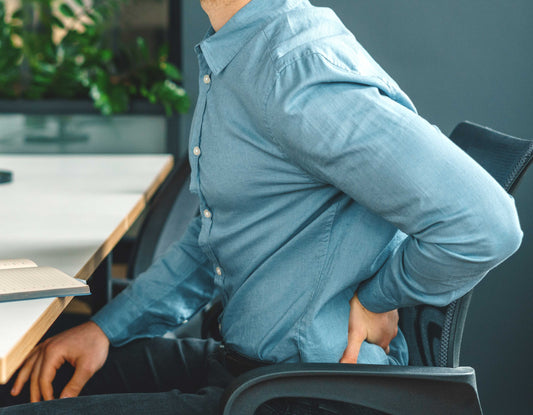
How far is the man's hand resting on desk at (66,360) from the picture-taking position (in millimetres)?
1039

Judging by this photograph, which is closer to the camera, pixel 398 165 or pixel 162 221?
pixel 398 165

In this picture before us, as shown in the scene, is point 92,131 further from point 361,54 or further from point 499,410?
point 361,54

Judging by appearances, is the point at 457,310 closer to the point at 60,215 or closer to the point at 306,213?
the point at 306,213

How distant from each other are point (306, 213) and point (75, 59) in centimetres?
276

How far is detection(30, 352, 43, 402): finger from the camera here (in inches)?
40.8

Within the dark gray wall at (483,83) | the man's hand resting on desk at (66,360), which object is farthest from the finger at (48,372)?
the dark gray wall at (483,83)

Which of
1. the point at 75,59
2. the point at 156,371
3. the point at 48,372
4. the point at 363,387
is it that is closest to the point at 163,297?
the point at 156,371

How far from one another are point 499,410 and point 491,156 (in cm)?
145

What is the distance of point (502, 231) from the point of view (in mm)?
758

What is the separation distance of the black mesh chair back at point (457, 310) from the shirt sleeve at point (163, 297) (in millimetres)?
385

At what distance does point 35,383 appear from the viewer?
1043 millimetres

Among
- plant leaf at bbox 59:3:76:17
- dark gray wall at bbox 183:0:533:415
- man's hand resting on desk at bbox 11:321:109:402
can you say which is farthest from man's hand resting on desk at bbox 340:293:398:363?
plant leaf at bbox 59:3:76:17

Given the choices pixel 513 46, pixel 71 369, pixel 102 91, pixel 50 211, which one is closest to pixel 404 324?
pixel 71 369

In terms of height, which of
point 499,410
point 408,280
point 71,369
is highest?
point 408,280
